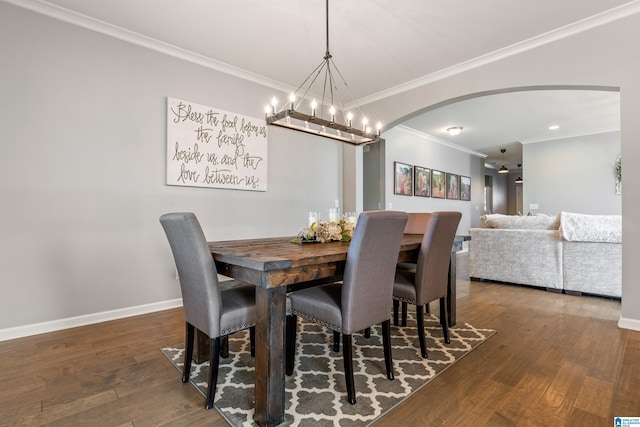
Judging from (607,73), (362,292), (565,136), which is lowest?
(362,292)

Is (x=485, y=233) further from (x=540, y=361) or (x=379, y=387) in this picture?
(x=379, y=387)

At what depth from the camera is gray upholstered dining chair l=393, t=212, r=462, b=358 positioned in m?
2.13

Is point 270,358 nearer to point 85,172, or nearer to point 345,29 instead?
point 85,172

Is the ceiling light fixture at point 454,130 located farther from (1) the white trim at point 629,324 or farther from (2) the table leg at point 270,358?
(2) the table leg at point 270,358

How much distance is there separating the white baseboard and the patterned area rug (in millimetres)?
965

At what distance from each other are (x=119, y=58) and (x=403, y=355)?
3.40 m

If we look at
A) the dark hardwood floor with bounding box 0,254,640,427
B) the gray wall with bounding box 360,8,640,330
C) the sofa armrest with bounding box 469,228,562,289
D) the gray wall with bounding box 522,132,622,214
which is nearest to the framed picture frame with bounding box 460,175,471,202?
the gray wall with bounding box 522,132,622,214

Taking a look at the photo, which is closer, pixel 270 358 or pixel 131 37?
pixel 270 358

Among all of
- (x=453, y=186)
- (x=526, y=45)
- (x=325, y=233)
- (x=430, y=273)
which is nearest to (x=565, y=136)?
(x=453, y=186)

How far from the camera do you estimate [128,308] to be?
2.90 meters

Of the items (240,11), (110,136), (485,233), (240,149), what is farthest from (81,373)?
(485,233)

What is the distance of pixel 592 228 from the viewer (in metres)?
3.49

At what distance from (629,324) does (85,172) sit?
464cm

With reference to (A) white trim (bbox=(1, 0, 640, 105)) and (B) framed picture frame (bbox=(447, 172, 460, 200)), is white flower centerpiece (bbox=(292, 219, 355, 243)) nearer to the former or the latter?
(A) white trim (bbox=(1, 0, 640, 105))
